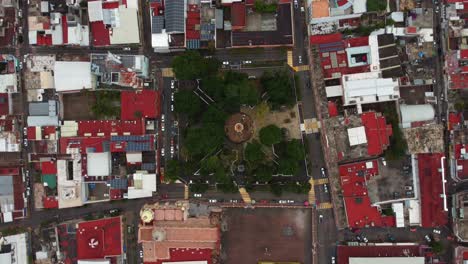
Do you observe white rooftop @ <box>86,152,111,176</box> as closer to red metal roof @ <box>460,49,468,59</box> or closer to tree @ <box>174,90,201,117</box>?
tree @ <box>174,90,201,117</box>

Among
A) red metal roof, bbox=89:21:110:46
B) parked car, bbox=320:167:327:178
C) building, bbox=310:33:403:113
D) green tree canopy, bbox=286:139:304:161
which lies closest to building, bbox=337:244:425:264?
parked car, bbox=320:167:327:178

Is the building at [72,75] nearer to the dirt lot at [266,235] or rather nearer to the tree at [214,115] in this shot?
the tree at [214,115]

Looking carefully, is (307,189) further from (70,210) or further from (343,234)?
(70,210)

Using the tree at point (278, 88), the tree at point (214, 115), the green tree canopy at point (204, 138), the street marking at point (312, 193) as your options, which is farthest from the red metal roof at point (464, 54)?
the green tree canopy at point (204, 138)

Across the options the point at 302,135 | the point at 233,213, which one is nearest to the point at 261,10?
the point at 302,135

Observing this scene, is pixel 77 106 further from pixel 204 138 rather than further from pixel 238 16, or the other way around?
pixel 238 16
